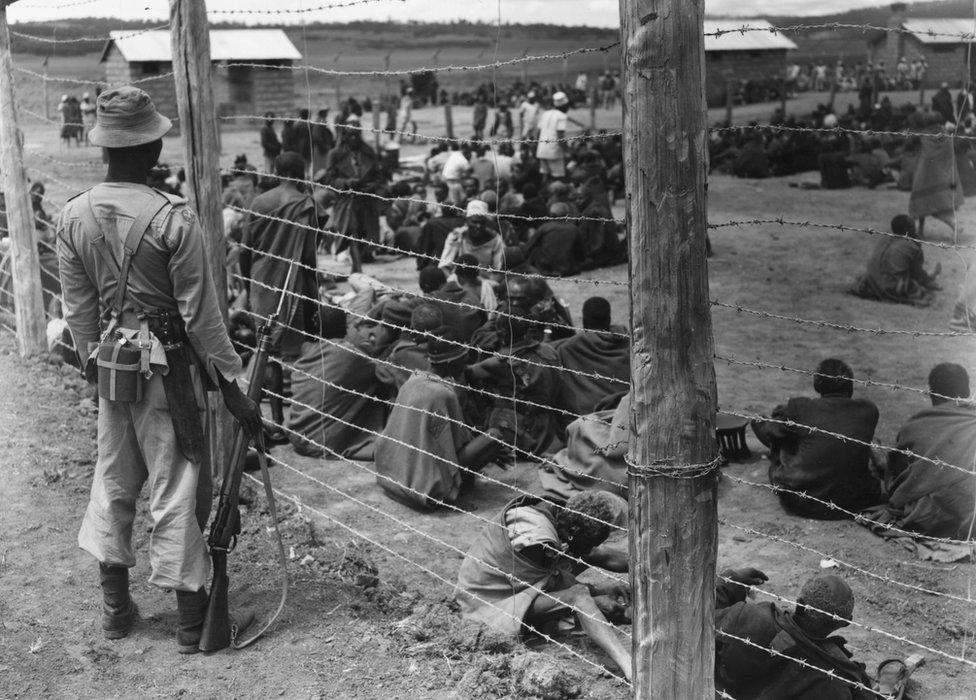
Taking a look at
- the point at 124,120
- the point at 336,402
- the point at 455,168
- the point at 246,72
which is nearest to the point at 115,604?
the point at 124,120

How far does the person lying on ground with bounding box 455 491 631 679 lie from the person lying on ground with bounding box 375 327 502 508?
50.8 inches

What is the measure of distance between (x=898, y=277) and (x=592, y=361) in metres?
4.45

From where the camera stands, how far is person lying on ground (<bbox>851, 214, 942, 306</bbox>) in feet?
33.5

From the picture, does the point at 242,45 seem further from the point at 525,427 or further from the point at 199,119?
the point at 199,119

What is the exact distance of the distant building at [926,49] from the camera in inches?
1254

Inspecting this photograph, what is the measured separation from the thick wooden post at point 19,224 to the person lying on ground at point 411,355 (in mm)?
2252

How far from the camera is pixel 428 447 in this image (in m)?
6.06

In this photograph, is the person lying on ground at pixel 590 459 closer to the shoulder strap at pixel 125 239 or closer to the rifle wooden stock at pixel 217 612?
the rifle wooden stock at pixel 217 612

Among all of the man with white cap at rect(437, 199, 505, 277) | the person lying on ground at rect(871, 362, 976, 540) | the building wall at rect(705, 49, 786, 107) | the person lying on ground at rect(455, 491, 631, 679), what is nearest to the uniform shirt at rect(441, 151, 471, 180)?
the man with white cap at rect(437, 199, 505, 277)

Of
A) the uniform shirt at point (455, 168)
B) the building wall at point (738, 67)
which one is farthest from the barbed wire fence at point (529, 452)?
the building wall at point (738, 67)

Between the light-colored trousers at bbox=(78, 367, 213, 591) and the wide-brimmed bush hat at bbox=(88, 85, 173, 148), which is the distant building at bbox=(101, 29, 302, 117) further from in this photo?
the light-colored trousers at bbox=(78, 367, 213, 591)

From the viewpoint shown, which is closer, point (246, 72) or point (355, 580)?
point (355, 580)

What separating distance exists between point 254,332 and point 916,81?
111ft

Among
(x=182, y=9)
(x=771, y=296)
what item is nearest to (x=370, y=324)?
(x=182, y=9)
